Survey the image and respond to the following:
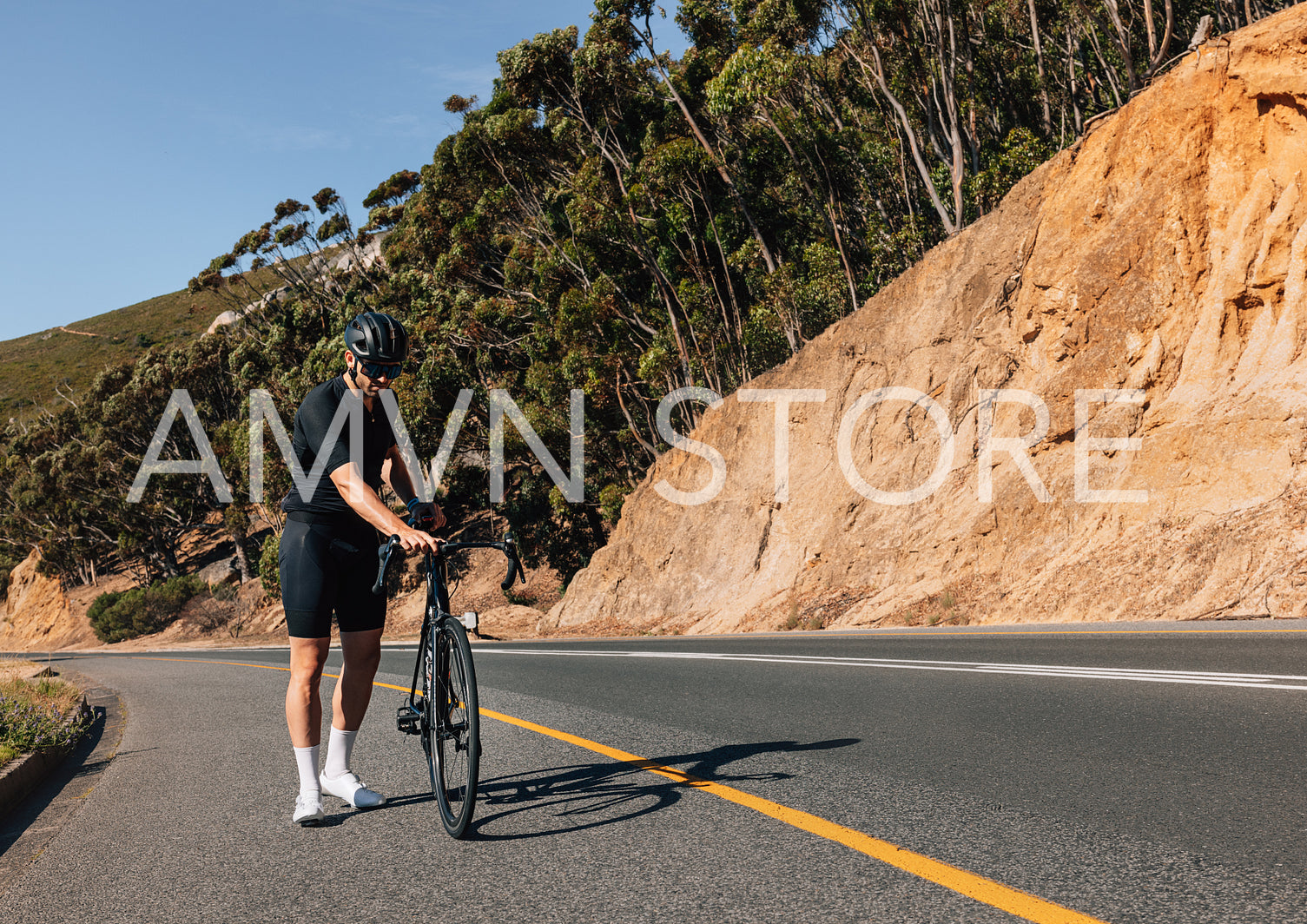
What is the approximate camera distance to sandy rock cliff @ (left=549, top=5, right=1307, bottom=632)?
14.1m

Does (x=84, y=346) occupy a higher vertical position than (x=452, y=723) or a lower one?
higher

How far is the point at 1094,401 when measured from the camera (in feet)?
57.0

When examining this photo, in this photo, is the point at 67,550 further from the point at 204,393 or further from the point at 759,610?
the point at 759,610

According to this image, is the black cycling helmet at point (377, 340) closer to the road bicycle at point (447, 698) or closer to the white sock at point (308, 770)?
the road bicycle at point (447, 698)

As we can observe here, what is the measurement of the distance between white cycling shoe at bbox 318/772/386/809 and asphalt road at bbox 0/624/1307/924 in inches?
3.9

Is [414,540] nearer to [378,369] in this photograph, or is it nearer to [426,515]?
[426,515]

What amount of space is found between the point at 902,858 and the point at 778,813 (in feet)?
2.66

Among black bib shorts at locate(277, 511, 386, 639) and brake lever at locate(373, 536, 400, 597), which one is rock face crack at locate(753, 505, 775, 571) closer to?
black bib shorts at locate(277, 511, 386, 639)

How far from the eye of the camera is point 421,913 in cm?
349

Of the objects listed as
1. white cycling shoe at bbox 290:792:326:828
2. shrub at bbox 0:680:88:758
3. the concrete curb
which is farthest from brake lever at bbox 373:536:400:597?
shrub at bbox 0:680:88:758

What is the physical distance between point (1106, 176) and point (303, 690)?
1785 cm

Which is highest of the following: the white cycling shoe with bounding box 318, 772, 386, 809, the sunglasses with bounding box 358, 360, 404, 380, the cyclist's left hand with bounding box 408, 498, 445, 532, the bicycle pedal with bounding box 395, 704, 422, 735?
the sunglasses with bounding box 358, 360, 404, 380

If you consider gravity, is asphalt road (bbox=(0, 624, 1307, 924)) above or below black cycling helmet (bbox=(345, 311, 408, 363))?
below

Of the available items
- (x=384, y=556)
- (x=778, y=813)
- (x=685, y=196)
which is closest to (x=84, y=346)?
(x=685, y=196)
